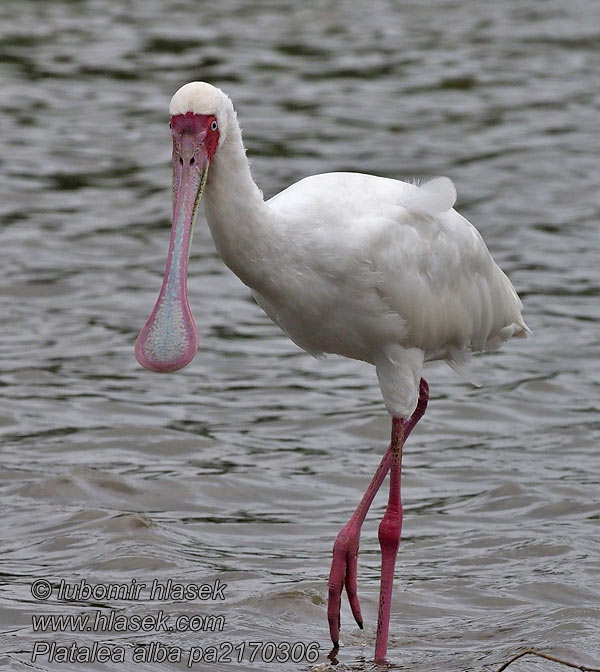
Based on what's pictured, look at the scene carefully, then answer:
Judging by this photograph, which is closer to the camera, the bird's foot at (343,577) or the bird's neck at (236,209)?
the bird's neck at (236,209)

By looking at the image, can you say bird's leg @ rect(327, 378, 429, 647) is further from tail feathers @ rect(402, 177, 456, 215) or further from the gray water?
tail feathers @ rect(402, 177, 456, 215)

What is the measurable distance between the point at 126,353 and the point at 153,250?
10.5ft

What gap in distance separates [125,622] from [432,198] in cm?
299

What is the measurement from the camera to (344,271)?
26.4 feet

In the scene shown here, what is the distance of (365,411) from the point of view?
507 inches

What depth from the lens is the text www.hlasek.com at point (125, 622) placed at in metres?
8.76

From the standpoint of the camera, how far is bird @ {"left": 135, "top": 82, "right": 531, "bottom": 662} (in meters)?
7.43

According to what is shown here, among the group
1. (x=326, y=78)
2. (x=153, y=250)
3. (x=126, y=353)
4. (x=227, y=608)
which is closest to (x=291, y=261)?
(x=227, y=608)

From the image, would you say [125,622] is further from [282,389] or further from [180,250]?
[282,389]

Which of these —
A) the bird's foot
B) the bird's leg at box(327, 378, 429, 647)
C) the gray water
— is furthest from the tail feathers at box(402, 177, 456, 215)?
the gray water

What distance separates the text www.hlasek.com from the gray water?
7cm

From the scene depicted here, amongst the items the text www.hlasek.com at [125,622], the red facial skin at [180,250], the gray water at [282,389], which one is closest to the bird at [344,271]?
the red facial skin at [180,250]

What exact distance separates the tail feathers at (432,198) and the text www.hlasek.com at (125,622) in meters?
2.63

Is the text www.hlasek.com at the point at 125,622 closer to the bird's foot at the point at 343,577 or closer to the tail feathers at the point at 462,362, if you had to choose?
the bird's foot at the point at 343,577
